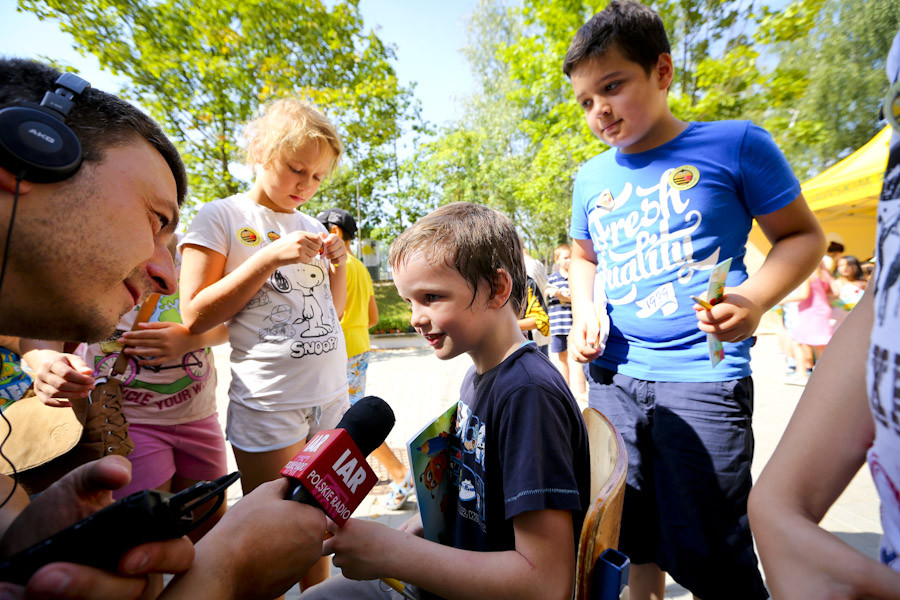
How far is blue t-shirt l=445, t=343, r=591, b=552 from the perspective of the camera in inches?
46.8

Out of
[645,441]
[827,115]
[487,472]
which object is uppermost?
[827,115]

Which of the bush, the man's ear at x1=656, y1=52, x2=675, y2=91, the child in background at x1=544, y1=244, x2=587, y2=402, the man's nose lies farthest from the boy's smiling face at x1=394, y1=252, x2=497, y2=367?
the bush

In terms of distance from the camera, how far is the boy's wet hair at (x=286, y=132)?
2.09 meters

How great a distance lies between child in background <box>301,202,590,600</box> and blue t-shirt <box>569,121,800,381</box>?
1.76 feet

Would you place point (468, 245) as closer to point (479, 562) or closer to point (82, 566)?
point (479, 562)

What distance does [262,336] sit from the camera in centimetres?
206

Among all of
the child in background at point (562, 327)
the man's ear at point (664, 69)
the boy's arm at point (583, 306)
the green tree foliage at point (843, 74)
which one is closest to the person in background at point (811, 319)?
the child in background at point (562, 327)

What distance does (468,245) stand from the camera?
64.1 inches

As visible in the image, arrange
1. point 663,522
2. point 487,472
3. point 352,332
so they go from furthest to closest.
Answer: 1. point 352,332
2. point 663,522
3. point 487,472

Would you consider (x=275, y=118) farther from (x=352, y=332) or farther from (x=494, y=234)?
(x=352, y=332)

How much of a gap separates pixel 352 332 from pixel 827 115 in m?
31.7

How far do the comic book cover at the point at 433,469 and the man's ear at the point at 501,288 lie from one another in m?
0.44

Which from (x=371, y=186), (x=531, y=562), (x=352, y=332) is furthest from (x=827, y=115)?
(x=531, y=562)

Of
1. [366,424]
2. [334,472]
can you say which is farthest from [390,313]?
[334,472]
